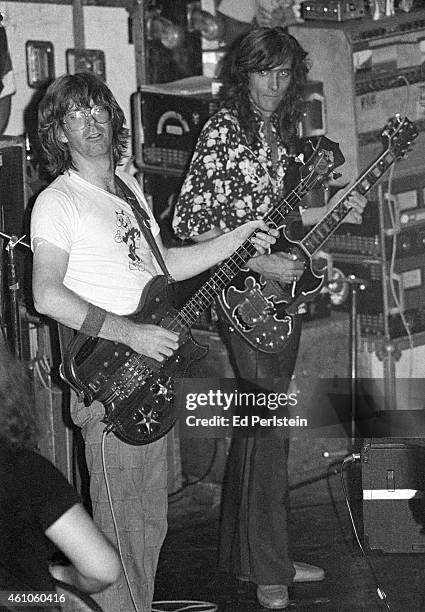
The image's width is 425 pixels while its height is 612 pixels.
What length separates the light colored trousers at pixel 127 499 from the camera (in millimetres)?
3062

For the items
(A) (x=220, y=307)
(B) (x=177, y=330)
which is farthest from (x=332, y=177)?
(B) (x=177, y=330)

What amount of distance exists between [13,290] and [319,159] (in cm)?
118

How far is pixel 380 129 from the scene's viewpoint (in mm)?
4660

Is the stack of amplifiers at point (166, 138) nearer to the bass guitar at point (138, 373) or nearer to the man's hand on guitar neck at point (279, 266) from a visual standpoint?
the man's hand on guitar neck at point (279, 266)

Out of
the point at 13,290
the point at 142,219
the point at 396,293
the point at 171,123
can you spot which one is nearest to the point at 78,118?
the point at 142,219

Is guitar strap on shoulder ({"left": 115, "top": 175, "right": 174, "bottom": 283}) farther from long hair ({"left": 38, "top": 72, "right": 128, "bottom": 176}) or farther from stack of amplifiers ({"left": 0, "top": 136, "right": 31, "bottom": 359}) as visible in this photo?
stack of amplifiers ({"left": 0, "top": 136, "right": 31, "bottom": 359})

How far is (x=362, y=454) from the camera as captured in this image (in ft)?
10.8

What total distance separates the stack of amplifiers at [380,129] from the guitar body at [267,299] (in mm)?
870

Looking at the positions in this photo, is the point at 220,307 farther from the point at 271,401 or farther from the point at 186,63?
the point at 186,63

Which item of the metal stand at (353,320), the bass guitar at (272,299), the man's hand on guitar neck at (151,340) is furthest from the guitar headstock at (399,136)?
the man's hand on guitar neck at (151,340)

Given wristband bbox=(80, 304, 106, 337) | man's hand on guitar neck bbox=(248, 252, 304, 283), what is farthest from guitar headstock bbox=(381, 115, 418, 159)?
wristband bbox=(80, 304, 106, 337)

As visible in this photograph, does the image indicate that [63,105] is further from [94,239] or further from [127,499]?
[127,499]

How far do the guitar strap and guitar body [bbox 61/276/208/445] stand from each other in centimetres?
9

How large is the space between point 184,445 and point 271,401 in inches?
34.5
